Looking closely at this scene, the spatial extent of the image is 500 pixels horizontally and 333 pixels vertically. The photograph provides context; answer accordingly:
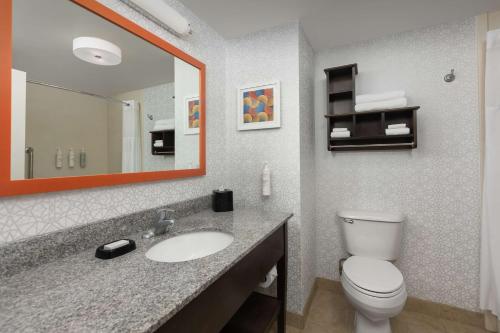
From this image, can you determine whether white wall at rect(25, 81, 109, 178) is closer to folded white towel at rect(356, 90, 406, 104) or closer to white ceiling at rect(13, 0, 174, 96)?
white ceiling at rect(13, 0, 174, 96)

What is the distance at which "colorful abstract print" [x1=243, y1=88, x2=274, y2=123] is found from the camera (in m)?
1.70

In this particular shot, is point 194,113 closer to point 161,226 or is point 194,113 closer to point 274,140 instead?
point 274,140

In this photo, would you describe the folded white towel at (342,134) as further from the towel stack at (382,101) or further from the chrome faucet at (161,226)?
the chrome faucet at (161,226)

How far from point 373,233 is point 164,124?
1.66 meters

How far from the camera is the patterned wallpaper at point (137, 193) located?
2.55 feet

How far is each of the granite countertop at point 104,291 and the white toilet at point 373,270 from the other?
0.85m

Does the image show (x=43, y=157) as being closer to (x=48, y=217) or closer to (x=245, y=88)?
(x=48, y=217)

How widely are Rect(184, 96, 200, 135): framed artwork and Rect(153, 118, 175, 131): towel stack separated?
117 millimetres

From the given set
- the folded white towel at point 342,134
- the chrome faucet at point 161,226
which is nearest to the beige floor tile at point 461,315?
the folded white towel at point 342,134

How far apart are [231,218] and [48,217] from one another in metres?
0.86

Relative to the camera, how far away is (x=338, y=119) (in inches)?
76.2

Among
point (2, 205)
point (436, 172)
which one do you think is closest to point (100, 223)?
point (2, 205)

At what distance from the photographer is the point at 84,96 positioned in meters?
0.96

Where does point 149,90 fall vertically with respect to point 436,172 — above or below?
above
